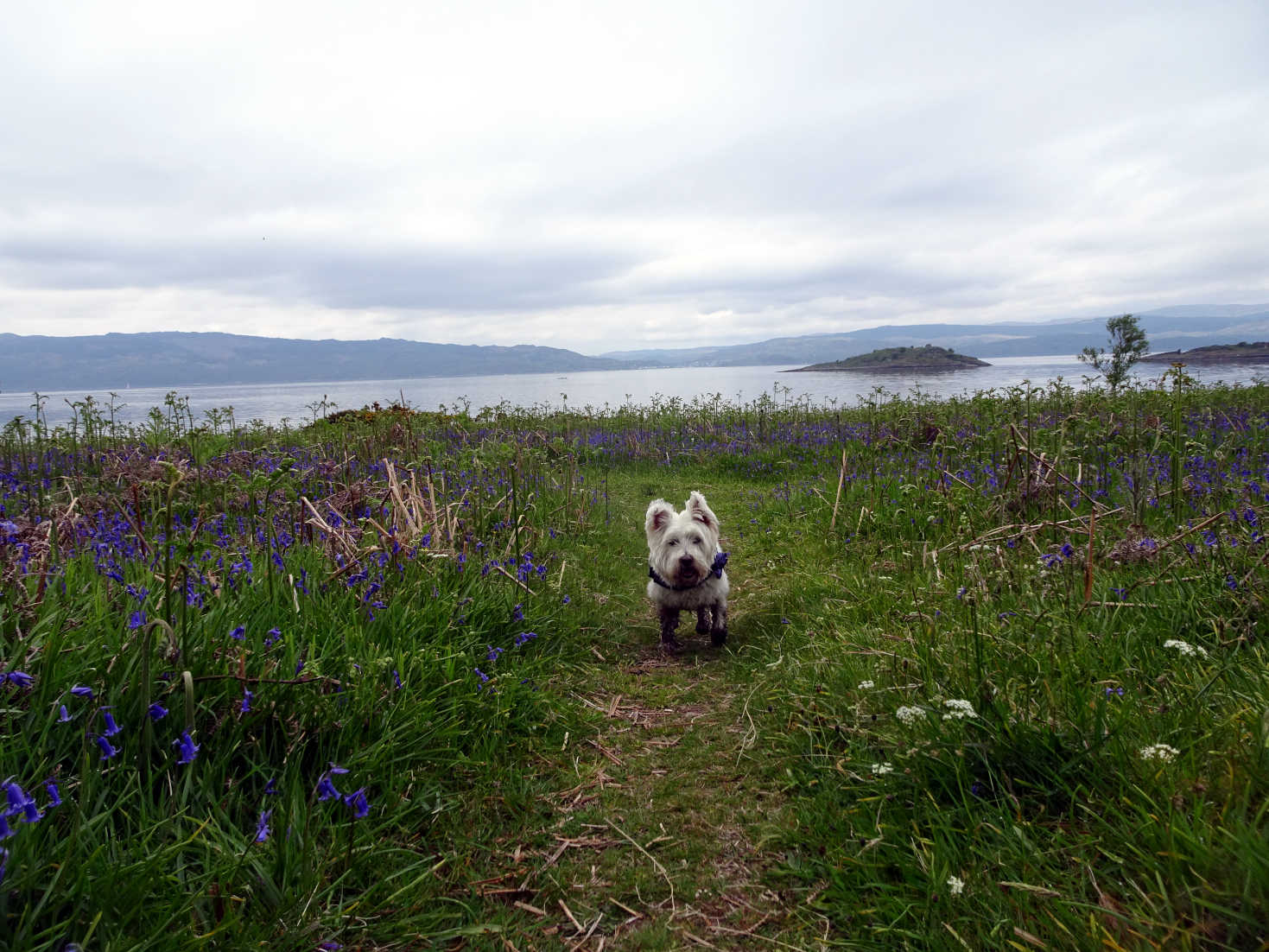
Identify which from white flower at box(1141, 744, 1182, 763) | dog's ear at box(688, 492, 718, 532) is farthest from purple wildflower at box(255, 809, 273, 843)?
dog's ear at box(688, 492, 718, 532)

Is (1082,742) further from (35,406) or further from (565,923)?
(35,406)

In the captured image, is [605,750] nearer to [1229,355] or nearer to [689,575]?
[689,575]

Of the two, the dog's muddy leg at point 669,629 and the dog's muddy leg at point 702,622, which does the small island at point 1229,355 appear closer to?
the dog's muddy leg at point 702,622

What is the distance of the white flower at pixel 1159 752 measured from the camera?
2295 mm

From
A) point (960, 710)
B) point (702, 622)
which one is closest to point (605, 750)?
point (960, 710)

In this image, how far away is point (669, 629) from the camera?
5.93 m

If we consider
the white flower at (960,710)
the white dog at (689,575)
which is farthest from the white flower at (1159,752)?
the white dog at (689,575)

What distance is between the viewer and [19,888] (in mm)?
1767

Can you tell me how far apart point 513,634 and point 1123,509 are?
557cm

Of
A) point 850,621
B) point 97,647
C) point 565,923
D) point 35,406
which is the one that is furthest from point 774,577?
point 35,406

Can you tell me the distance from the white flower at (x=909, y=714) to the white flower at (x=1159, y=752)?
875 mm

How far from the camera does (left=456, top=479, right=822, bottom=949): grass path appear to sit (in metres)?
2.55

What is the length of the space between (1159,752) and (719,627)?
382 cm

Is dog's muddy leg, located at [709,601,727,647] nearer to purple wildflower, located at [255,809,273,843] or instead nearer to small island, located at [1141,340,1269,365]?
purple wildflower, located at [255,809,273,843]
